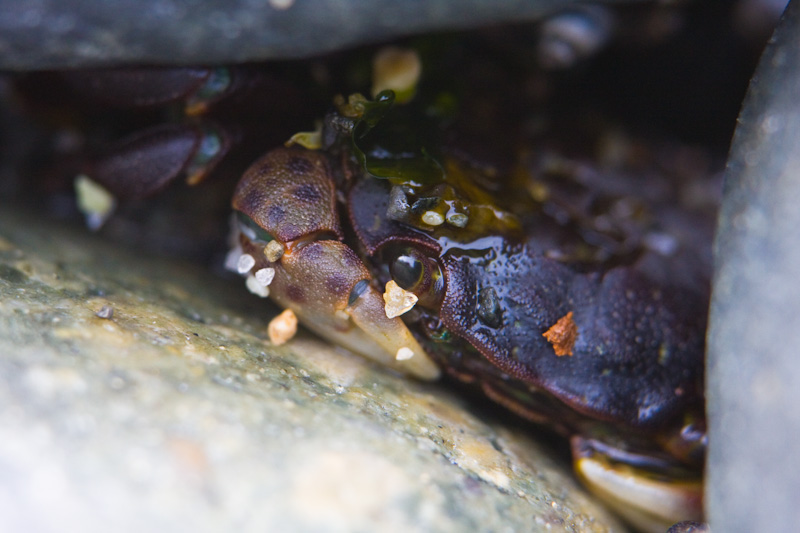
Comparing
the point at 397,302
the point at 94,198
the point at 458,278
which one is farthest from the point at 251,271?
the point at 94,198

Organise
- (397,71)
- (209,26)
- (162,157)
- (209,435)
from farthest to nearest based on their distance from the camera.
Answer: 1. (397,71)
2. (162,157)
3. (209,26)
4. (209,435)

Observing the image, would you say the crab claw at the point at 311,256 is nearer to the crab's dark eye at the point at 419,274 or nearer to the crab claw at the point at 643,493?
the crab's dark eye at the point at 419,274

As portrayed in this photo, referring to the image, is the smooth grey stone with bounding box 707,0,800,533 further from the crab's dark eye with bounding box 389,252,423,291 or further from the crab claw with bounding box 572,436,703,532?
the crab's dark eye with bounding box 389,252,423,291

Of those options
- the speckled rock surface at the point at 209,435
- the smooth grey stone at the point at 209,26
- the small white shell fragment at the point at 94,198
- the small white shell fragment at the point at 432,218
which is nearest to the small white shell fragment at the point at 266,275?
the speckled rock surface at the point at 209,435

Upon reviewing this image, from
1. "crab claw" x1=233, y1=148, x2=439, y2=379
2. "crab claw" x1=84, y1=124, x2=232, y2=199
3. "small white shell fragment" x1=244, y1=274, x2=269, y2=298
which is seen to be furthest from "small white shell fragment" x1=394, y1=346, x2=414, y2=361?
"crab claw" x1=84, y1=124, x2=232, y2=199

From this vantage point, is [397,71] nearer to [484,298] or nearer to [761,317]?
[484,298]

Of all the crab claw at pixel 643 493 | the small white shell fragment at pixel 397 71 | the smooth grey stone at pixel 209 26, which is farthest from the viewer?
the small white shell fragment at pixel 397 71
